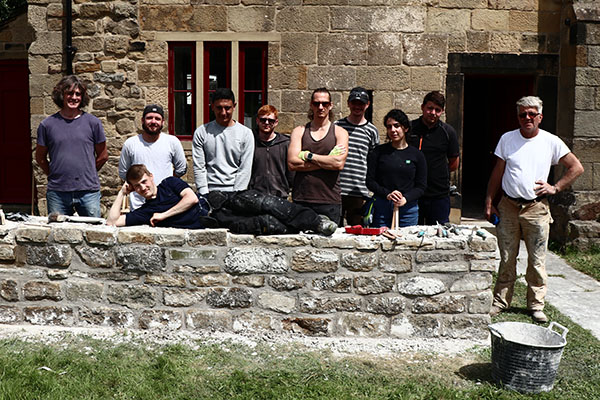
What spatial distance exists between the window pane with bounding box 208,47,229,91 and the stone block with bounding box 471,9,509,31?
327cm

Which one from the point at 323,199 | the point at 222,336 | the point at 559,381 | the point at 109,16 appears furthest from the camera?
the point at 109,16

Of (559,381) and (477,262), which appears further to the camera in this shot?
(477,262)

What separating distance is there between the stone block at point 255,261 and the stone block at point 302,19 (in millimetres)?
4254

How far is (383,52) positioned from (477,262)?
4.15m

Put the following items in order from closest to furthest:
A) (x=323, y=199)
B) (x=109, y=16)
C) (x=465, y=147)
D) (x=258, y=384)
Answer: (x=258, y=384) < (x=323, y=199) < (x=109, y=16) < (x=465, y=147)

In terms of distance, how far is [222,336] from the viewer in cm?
507

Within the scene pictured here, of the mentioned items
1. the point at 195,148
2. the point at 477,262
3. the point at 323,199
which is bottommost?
the point at 477,262

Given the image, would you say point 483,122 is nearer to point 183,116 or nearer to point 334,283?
point 183,116

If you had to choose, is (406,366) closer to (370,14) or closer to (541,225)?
(541,225)

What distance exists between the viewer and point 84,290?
17.0ft

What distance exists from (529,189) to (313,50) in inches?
149

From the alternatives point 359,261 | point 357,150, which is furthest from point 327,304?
point 357,150

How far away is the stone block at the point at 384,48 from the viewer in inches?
334

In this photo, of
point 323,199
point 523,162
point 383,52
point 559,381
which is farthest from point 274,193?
point 383,52
